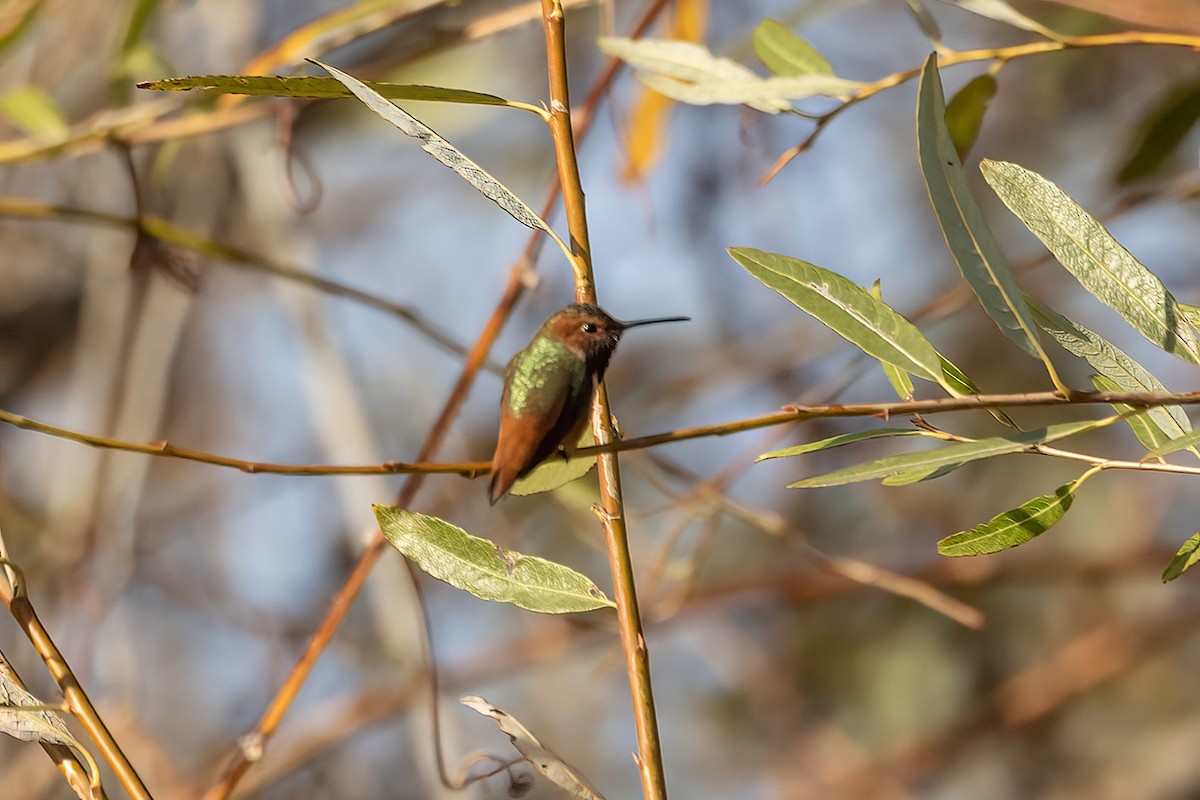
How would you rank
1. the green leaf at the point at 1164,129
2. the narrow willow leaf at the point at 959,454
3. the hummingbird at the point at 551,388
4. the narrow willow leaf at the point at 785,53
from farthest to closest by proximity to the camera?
the green leaf at the point at 1164,129 → the narrow willow leaf at the point at 785,53 → the hummingbird at the point at 551,388 → the narrow willow leaf at the point at 959,454

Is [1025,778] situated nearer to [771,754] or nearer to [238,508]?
[771,754]

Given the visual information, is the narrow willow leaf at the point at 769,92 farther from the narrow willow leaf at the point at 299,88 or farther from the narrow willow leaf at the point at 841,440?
the narrow willow leaf at the point at 841,440

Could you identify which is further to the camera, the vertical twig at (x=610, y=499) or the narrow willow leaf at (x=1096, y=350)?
the narrow willow leaf at (x=1096, y=350)

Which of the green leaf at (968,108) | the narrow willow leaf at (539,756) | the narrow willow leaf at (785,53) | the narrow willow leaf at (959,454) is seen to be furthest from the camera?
the green leaf at (968,108)

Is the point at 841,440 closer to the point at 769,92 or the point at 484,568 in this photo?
the point at 484,568

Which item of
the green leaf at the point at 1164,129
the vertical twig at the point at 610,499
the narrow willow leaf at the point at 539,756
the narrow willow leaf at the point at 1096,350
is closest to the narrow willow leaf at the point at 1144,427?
the narrow willow leaf at the point at 1096,350

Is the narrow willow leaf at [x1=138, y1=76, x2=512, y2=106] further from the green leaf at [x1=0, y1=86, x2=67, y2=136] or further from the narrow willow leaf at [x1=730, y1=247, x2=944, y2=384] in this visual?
the green leaf at [x1=0, y1=86, x2=67, y2=136]

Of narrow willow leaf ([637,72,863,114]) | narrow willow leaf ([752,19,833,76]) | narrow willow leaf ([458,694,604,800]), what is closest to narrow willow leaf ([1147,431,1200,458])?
narrow willow leaf ([458,694,604,800])

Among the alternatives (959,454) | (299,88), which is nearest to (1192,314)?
(959,454)
